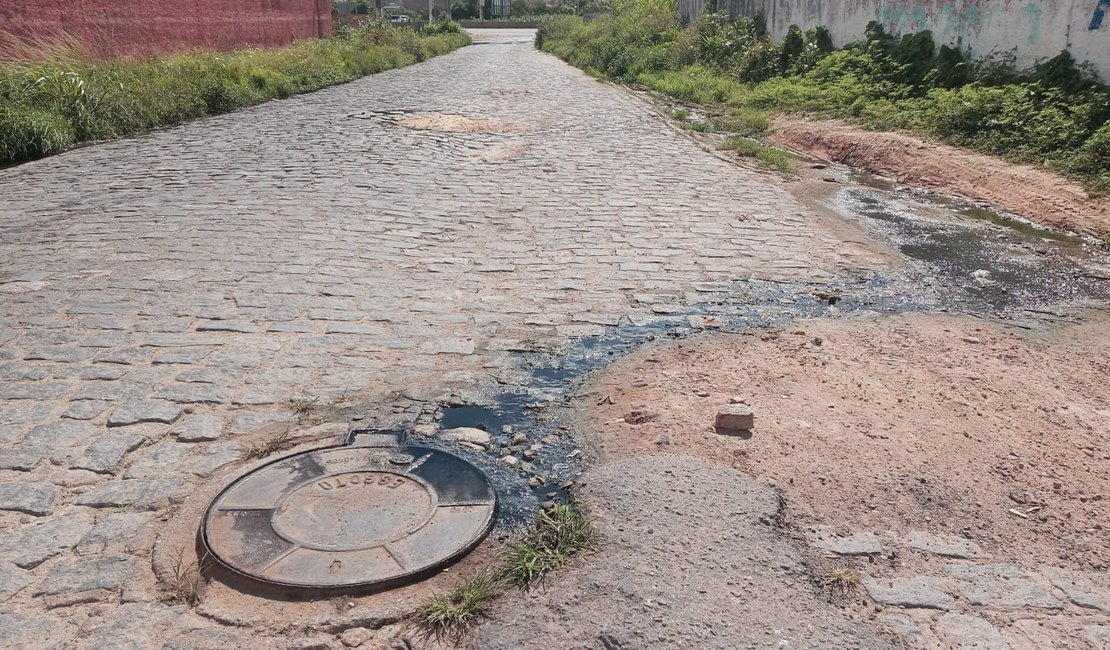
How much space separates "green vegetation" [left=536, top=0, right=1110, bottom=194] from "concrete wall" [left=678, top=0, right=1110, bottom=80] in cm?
23

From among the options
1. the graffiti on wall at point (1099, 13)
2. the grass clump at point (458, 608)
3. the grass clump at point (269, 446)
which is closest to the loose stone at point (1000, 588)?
the grass clump at point (458, 608)

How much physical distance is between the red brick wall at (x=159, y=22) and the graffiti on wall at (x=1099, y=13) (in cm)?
1665

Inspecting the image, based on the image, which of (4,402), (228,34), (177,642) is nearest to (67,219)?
(4,402)

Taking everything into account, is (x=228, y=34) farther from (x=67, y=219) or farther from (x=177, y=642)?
(x=177, y=642)

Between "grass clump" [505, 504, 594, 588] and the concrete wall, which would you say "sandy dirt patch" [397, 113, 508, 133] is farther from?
"grass clump" [505, 504, 594, 588]

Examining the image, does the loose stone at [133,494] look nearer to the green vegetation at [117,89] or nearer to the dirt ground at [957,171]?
the dirt ground at [957,171]

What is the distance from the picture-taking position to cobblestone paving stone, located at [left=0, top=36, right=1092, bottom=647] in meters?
3.31

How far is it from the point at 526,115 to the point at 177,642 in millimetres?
13919

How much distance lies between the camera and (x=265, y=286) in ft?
20.2

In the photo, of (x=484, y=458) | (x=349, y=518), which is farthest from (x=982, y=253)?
(x=349, y=518)

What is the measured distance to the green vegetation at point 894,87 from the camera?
991 centimetres

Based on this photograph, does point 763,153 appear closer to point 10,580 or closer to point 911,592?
point 911,592

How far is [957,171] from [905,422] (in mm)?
7339

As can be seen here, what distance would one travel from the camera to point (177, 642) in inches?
105
